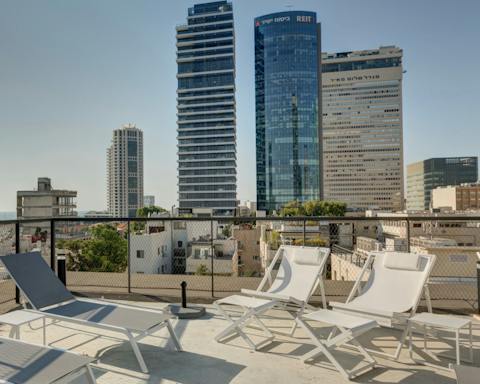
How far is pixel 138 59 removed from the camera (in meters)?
25.5

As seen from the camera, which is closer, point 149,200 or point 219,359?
point 219,359

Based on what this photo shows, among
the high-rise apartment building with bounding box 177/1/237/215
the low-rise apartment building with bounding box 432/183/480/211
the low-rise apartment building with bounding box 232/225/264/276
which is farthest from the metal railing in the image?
the low-rise apartment building with bounding box 432/183/480/211

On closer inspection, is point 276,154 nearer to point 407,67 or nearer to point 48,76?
point 407,67

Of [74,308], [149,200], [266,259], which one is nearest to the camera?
[74,308]

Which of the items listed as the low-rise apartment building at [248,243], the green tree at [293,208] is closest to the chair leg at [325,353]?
the low-rise apartment building at [248,243]

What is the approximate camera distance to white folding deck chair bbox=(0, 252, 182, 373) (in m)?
3.05

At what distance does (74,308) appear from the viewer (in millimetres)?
3605

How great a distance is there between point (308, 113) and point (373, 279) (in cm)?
9485

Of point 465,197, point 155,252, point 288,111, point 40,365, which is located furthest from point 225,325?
point 465,197

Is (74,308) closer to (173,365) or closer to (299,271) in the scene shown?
(173,365)

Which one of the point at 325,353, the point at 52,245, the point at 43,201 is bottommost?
the point at 325,353

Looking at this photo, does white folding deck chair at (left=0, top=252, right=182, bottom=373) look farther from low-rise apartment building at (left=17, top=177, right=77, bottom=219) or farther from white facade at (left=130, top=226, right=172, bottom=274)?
low-rise apartment building at (left=17, top=177, right=77, bottom=219)

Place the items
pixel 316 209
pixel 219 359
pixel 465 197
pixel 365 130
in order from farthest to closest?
pixel 365 130 < pixel 465 197 < pixel 316 209 < pixel 219 359

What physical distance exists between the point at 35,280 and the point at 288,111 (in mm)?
94023
